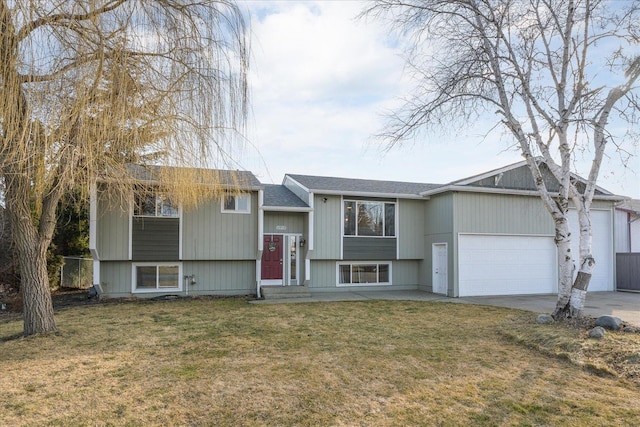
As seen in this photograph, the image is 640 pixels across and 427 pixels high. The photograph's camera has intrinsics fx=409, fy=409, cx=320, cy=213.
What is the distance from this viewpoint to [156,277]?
12.9 m

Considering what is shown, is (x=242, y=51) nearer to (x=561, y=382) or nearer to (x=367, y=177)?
(x=561, y=382)

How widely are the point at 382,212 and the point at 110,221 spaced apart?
891 centimetres

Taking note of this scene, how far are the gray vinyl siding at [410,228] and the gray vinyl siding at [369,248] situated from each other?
38cm

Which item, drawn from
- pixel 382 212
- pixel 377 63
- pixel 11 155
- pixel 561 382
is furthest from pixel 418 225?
pixel 11 155

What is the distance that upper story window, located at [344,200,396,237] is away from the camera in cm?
1448

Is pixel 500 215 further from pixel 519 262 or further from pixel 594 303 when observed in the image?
pixel 594 303

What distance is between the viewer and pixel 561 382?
16.7 ft

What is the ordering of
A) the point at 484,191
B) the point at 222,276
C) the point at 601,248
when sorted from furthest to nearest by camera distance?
the point at 601,248 → the point at 484,191 → the point at 222,276

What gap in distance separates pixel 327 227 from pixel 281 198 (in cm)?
198

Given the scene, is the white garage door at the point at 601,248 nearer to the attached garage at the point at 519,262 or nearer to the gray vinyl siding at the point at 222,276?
the attached garage at the point at 519,262

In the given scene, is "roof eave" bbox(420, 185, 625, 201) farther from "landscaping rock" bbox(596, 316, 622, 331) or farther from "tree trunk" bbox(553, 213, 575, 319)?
"landscaping rock" bbox(596, 316, 622, 331)

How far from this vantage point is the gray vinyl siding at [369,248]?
1438cm

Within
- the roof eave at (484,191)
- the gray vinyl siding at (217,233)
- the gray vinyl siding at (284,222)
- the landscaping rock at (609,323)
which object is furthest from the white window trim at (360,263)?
the landscaping rock at (609,323)

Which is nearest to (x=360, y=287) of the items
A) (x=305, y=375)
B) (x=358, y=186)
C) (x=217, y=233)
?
(x=358, y=186)
